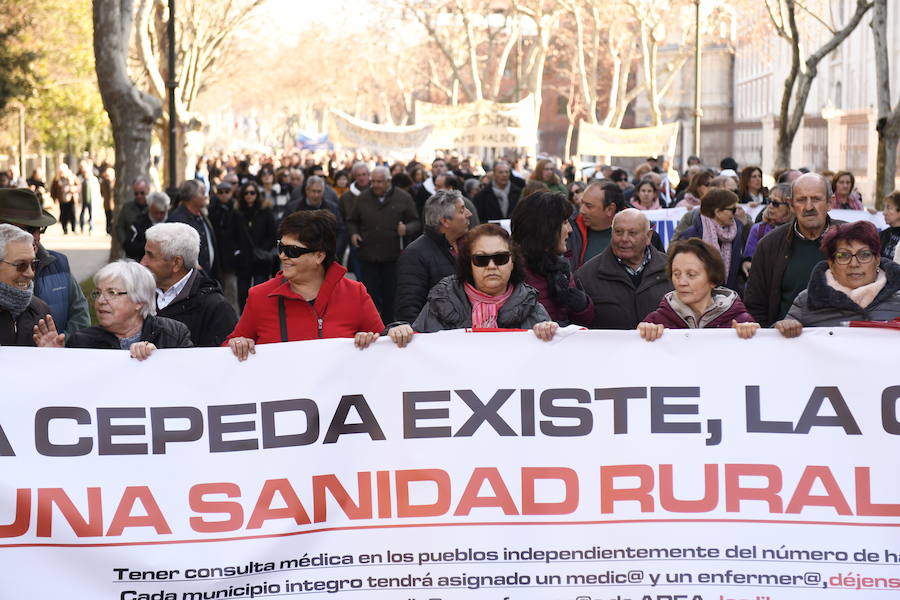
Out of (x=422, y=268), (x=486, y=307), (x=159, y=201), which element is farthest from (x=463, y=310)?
(x=159, y=201)

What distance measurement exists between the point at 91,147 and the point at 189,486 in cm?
6657

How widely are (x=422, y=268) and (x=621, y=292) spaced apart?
1713 mm

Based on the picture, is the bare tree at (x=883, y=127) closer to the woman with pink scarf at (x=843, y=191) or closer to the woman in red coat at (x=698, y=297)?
the woman with pink scarf at (x=843, y=191)

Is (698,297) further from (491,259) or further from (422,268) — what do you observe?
(422,268)

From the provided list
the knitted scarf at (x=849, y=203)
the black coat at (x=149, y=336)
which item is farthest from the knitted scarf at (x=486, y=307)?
the knitted scarf at (x=849, y=203)

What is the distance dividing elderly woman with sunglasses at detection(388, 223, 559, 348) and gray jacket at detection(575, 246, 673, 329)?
33.4 inches

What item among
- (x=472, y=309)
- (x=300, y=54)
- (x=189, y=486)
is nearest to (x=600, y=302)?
(x=472, y=309)

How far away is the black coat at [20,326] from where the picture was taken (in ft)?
20.8

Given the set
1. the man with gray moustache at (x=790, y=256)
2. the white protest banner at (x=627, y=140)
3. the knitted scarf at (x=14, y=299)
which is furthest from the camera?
the white protest banner at (x=627, y=140)

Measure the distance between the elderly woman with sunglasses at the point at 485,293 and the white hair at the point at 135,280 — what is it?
1107 mm

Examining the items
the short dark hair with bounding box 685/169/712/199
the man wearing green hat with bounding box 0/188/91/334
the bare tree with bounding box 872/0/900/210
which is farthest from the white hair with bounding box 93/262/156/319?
the bare tree with bounding box 872/0/900/210

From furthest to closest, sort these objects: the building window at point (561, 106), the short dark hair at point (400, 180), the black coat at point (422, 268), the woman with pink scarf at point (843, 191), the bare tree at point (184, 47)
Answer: the building window at point (561, 106), the bare tree at point (184, 47), the short dark hair at point (400, 180), the woman with pink scarf at point (843, 191), the black coat at point (422, 268)

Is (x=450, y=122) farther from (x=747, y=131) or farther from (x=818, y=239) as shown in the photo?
(x=747, y=131)

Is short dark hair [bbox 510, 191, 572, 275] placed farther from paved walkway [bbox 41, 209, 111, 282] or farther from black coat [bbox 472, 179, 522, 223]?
paved walkway [bbox 41, 209, 111, 282]
